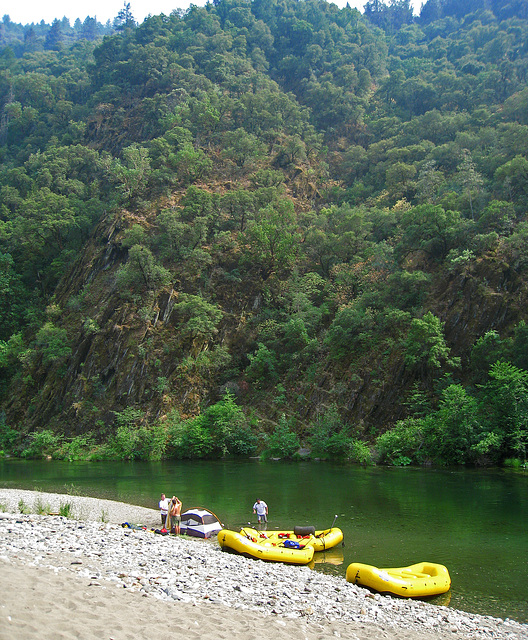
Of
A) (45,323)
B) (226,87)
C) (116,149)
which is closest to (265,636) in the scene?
(45,323)

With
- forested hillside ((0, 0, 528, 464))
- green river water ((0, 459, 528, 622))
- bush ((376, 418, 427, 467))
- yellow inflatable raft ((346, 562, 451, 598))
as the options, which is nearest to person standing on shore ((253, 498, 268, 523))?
green river water ((0, 459, 528, 622))

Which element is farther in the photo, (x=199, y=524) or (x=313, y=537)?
(x=199, y=524)

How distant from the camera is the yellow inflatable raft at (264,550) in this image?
1374 cm

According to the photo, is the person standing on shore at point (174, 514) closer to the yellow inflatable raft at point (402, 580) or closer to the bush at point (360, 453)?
the yellow inflatable raft at point (402, 580)

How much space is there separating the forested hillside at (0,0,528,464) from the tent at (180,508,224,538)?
18.4m

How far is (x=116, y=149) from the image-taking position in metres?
74.0

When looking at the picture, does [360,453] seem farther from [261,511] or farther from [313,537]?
[313,537]

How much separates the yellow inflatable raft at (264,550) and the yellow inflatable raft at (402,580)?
2.33 meters

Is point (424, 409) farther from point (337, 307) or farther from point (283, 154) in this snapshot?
point (283, 154)

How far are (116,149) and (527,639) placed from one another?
77418 mm

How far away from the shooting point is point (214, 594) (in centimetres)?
963

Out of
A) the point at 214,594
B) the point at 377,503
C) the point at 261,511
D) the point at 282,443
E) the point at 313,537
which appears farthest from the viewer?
the point at 282,443

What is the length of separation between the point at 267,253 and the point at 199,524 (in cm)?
3829

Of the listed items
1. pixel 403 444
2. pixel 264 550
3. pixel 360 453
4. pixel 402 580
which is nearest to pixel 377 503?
pixel 264 550
